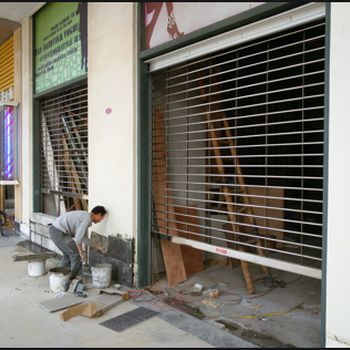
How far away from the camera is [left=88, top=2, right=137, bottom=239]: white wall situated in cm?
468

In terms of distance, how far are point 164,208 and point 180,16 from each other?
2.54 metres

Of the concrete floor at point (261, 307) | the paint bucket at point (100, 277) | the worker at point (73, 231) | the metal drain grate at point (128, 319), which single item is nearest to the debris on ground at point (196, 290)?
the concrete floor at point (261, 307)

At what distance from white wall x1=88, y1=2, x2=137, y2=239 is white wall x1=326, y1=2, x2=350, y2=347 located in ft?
8.85

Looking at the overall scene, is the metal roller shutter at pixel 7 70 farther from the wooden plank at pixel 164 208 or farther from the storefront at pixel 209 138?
the wooden plank at pixel 164 208

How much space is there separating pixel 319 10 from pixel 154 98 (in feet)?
7.97

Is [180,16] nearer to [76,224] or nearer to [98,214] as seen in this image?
[98,214]

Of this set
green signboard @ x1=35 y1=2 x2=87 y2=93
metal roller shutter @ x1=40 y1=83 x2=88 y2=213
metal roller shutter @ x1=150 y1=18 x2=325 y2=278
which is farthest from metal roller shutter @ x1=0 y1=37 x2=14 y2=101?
metal roller shutter @ x1=150 y1=18 x2=325 y2=278

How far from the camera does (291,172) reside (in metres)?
9.59

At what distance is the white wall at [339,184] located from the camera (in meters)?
2.56

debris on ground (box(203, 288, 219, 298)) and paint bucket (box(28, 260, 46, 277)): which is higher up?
paint bucket (box(28, 260, 46, 277))

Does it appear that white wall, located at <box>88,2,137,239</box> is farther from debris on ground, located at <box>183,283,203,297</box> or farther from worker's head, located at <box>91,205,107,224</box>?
debris on ground, located at <box>183,283,203,297</box>

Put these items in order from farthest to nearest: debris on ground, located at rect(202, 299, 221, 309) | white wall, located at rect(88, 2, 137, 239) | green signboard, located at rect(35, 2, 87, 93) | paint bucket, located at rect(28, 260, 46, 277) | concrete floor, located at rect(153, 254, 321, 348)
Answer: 1. green signboard, located at rect(35, 2, 87, 93)
2. paint bucket, located at rect(28, 260, 46, 277)
3. white wall, located at rect(88, 2, 137, 239)
4. debris on ground, located at rect(202, 299, 221, 309)
5. concrete floor, located at rect(153, 254, 321, 348)

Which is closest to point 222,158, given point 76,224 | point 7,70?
point 76,224

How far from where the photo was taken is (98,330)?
11.3 ft
